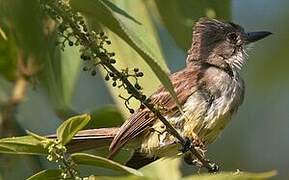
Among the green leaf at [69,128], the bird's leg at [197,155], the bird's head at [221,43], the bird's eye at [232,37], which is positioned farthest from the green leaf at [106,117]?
the bird's eye at [232,37]

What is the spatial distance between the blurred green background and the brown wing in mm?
133

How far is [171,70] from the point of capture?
4988 millimetres

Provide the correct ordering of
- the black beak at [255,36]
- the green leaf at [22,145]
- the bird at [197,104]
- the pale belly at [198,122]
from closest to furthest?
the green leaf at [22,145] → the bird at [197,104] → the pale belly at [198,122] → the black beak at [255,36]

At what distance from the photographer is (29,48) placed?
2.69 m

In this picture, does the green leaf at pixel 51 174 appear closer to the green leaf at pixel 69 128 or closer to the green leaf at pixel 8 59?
the green leaf at pixel 69 128

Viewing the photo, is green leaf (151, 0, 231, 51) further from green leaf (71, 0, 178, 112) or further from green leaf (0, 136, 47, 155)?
green leaf (0, 136, 47, 155)

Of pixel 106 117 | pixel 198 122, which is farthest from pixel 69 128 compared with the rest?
pixel 198 122

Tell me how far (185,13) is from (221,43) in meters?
2.22

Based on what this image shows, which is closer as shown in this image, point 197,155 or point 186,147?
point 197,155

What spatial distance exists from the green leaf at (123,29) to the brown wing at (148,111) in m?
0.99

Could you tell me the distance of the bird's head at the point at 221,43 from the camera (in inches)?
182

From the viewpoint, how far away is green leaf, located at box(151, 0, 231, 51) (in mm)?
2621

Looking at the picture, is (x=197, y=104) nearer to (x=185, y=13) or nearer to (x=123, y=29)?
(x=185, y=13)

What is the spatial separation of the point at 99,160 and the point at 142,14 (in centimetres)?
90
